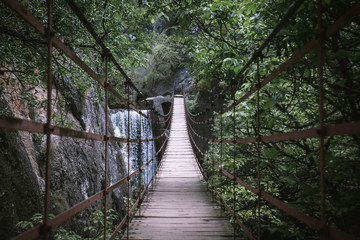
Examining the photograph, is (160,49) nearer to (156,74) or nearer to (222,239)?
(156,74)

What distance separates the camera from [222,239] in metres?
1.66

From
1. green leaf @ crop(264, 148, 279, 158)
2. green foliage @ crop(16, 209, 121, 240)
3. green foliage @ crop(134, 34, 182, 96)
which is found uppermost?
green foliage @ crop(134, 34, 182, 96)

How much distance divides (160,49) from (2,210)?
13923 mm

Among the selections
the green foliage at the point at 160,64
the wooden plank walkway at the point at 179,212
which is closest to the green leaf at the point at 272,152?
the wooden plank walkway at the point at 179,212

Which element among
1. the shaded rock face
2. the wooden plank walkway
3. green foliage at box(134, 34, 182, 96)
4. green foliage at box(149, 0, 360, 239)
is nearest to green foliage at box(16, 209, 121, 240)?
the shaded rock face

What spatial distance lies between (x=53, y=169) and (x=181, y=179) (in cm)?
177

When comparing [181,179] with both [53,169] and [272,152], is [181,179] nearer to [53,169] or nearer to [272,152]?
[53,169]

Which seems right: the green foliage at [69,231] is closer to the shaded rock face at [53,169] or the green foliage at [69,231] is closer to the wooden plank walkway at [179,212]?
the shaded rock face at [53,169]

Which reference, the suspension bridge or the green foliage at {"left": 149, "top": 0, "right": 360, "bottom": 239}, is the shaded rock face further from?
the green foliage at {"left": 149, "top": 0, "right": 360, "bottom": 239}

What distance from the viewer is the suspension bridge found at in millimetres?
600

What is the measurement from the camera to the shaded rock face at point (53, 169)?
1926mm

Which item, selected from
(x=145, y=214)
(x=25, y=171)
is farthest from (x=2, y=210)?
(x=145, y=214)

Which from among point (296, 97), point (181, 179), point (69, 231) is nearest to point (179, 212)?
point (69, 231)

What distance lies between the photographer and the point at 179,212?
7.43ft
